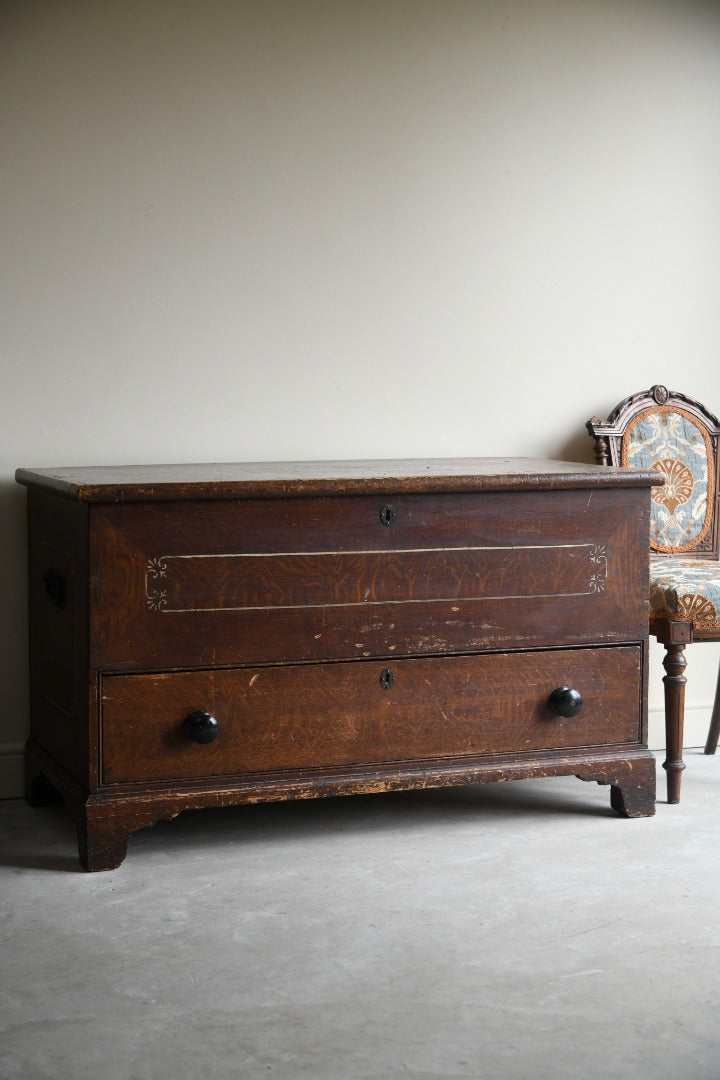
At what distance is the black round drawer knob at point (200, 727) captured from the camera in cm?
243

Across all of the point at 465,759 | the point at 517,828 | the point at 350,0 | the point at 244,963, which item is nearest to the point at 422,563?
the point at 465,759

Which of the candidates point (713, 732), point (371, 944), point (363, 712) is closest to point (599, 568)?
point (363, 712)

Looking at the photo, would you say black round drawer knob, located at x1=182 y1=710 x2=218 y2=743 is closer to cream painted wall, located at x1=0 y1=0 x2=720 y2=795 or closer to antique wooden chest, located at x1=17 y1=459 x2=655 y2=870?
antique wooden chest, located at x1=17 y1=459 x2=655 y2=870

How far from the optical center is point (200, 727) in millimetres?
2430

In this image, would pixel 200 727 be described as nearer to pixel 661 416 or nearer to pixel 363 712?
pixel 363 712

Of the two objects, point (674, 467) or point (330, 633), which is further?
point (674, 467)

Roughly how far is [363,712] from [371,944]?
0.58 meters

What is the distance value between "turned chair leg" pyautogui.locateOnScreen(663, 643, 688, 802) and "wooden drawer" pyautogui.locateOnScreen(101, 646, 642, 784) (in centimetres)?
14

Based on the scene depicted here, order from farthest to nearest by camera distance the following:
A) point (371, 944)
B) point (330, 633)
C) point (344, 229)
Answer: point (344, 229) → point (330, 633) → point (371, 944)

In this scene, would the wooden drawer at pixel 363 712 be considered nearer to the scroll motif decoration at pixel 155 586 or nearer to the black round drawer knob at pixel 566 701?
the black round drawer knob at pixel 566 701

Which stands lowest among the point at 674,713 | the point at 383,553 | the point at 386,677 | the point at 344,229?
the point at 674,713

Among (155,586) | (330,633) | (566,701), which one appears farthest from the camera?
(566,701)

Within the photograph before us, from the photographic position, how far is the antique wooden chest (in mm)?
2414

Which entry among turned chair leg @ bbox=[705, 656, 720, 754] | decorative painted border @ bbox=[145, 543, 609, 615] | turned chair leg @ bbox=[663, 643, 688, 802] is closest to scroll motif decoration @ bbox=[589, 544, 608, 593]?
decorative painted border @ bbox=[145, 543, 609, 615]
